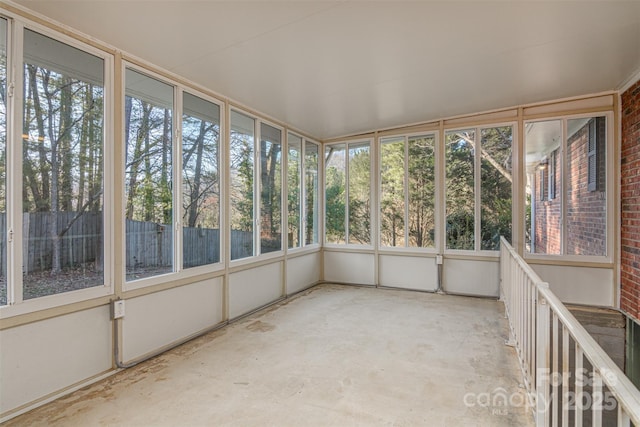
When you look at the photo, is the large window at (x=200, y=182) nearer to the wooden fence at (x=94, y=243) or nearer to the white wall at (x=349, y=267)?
the wooden fence at (x=94, y=243)

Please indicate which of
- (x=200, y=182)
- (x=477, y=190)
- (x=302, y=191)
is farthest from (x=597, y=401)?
(x=302, y=191)

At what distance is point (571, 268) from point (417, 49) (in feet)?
12.6

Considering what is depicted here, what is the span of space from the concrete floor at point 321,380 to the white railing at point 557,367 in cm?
38

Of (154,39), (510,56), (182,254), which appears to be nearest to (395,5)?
(510,56)

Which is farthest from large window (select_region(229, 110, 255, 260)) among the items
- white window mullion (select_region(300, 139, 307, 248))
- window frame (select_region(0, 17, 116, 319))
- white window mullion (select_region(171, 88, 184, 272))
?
window frame (select_region(0, 17, 116, 319))

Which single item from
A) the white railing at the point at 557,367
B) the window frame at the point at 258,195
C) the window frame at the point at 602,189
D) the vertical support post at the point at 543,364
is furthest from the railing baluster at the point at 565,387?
the window frame at the point at 602,189

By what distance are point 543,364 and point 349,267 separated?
170 inches

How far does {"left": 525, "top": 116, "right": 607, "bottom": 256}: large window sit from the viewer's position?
14.2 ft

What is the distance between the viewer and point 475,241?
16.5ft

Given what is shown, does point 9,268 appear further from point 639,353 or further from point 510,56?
point 639,353

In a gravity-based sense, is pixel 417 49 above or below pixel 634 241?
above

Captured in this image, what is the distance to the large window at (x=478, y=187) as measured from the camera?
484cm

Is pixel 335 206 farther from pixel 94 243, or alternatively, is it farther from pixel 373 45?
pixel 94 243

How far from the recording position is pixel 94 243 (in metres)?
2.56
